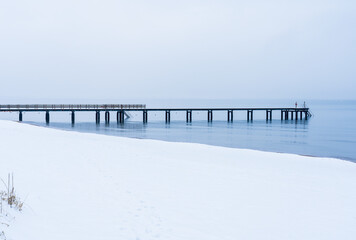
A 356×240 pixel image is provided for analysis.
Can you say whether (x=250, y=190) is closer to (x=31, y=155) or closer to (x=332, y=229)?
(x=332, y=229)

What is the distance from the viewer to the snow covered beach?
21.7 ft

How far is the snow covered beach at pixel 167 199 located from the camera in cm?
661

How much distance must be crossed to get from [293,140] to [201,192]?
105 ft

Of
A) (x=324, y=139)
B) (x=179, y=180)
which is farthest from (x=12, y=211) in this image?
(x=324, y=139)

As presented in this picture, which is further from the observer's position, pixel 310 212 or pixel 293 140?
Answer: pixel 293 140

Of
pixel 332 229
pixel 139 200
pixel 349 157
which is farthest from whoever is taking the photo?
pixel 349 157

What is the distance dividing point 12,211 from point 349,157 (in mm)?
28179

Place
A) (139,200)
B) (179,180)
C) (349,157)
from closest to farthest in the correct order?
(139,200), (179,180), (349,157)

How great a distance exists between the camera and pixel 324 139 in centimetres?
4184

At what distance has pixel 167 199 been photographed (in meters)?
8.96

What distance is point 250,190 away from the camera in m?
10.6

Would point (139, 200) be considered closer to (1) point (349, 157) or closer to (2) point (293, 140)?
(1) point (349, 157)

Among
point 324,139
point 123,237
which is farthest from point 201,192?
point 324,139

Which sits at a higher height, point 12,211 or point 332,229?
point 12,211
